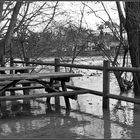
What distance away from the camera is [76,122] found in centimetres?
639

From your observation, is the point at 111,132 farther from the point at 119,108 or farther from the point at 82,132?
the point at 119,108

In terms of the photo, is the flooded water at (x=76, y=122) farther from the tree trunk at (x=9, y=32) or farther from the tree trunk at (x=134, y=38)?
the tree trunk at (x=9, y=32)

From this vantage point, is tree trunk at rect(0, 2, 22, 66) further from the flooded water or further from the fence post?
the fence post

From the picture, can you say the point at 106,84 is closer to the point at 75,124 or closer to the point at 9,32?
the point at 75,124

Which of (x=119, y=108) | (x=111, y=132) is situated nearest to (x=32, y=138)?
(x=111, y=132)

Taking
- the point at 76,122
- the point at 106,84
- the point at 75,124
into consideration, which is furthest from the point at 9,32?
the point at 75,124

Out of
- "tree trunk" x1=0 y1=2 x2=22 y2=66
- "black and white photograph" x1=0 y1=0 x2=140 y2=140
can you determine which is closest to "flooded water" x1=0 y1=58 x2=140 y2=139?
"black and white photograph" x1=0 y1=0 x2=140 y2=140

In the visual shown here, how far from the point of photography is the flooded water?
5.52 meters

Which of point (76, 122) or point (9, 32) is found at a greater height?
point (9, 32)

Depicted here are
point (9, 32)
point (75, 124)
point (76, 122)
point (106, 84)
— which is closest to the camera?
point (75, 124)

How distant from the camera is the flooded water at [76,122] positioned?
5.52 metres

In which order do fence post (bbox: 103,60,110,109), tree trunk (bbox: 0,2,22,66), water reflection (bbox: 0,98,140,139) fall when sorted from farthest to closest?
tree trunk (bbox: 0,2,22,66) < fence post (bbox: 103,60,110,109) < water reflection (bbox: 0,98,140,139)

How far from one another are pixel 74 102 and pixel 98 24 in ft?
12.3

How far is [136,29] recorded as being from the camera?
9.96 metres
